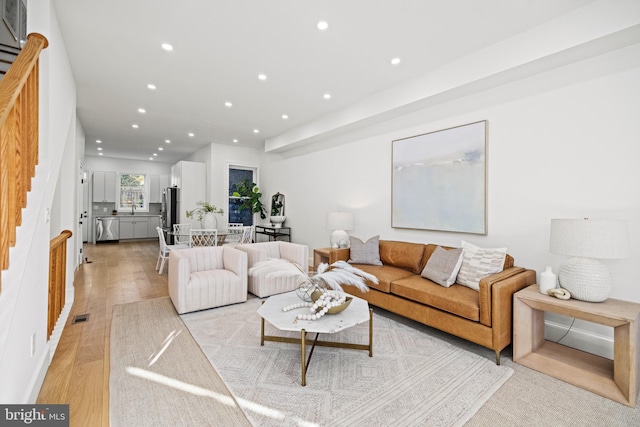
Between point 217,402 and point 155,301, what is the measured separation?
241cm

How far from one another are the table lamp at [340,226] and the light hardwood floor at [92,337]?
2.68 metres

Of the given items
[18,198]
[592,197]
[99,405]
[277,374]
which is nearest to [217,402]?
[277,374]

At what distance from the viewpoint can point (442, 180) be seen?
12.1 feet

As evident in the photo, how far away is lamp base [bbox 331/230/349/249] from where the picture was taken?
4695mm

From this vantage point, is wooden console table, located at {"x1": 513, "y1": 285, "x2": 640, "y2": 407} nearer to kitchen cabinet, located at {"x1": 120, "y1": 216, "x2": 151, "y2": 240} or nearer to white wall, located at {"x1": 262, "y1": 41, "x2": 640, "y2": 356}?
white wall, located at {"x1": 262, "y1": 41, "x2": 640, "y2": 356}

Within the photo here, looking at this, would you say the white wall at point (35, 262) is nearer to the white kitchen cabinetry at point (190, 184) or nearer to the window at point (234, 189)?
the white kitchen cabinetry at point (190, 184)

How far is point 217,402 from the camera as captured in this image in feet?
6.07

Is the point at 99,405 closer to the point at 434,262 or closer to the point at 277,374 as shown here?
the point at 277,374

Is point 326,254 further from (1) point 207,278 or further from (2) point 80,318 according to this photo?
(2) point 80,318

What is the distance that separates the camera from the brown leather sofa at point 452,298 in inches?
92.9

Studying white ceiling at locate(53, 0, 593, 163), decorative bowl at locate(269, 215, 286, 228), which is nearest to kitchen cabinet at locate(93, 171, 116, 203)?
white ceiling at locate(53, 0, 593, 163)

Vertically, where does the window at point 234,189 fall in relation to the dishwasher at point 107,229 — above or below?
above

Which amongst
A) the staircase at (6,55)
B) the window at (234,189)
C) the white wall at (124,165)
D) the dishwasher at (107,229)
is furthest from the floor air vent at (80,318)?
the white wall at (124,165)

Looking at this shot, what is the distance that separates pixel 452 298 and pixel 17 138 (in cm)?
318
